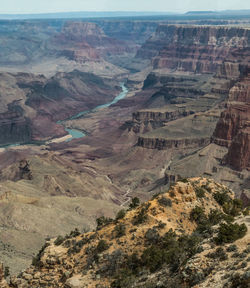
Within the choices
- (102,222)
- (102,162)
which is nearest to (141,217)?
(102,222)

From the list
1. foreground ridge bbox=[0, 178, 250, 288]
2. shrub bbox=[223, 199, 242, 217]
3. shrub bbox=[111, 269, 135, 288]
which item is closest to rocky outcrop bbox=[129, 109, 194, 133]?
shrub bbox=[223, 199, 242, 217]

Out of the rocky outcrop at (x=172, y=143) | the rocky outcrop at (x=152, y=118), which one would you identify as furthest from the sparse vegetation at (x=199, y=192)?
the rocky outcrop at (x=152, y=118)

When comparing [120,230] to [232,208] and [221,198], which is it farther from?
[221,198]

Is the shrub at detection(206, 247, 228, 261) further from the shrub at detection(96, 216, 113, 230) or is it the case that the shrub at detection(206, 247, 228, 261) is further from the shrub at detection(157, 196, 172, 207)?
the shrub at detection(96, 216, 113, 230)

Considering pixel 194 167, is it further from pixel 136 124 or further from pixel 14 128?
pixel 14 128

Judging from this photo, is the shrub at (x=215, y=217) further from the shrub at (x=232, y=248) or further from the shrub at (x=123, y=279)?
the shrub at (x=232, y=248)

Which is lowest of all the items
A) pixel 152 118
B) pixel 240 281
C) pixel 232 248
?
pixel 152 118

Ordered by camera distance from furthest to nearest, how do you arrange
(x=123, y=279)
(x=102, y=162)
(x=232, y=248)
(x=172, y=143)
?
(x=102, y=162)
(x=172, y=143)
(x=123, y=279)
(x=232, y=248)
